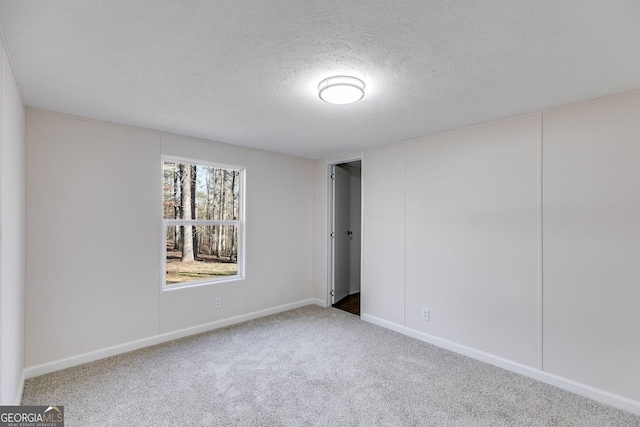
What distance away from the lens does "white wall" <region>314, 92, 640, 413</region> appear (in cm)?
227

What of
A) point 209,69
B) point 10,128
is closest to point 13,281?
point 10,128

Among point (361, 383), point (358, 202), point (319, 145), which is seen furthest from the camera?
point (358, 202)

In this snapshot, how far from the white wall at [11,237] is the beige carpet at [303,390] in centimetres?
47

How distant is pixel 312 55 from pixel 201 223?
2600 millimetres

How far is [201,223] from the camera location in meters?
3.71

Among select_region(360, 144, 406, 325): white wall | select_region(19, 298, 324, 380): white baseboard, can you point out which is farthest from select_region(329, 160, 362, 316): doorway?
select_region(19, 298, 324, 380): white baseboard

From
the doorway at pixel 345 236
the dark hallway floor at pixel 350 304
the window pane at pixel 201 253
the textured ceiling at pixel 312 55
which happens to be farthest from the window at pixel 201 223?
the dark hallway floor at pixel 350 304

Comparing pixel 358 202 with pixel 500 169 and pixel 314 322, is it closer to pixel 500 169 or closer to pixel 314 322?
pixel 314 322

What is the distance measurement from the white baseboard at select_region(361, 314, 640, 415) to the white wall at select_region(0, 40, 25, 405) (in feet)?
11.1

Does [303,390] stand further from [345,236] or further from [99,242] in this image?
[345,236]

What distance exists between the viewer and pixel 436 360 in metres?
2.97

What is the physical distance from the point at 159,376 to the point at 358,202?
12.6ft

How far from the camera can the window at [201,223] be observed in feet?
11.6

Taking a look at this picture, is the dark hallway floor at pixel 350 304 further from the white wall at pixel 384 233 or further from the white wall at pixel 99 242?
the white wall at pixel 99 242
